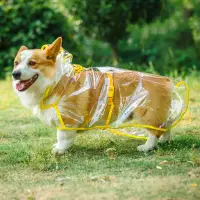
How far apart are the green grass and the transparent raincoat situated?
25 centimetres

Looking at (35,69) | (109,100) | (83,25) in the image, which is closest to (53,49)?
(35,69)

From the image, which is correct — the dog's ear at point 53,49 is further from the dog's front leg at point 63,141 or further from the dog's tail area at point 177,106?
the dog's tail area at point 177,106

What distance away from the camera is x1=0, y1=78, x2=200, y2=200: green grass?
3305mm

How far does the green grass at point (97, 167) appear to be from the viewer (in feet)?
10.8

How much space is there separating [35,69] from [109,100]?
0.71 m

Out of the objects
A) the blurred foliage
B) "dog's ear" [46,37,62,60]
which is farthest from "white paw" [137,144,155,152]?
the blurred foliage

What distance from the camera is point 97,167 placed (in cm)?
390

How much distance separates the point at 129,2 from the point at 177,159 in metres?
5.26

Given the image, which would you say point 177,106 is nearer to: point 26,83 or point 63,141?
point 63,141

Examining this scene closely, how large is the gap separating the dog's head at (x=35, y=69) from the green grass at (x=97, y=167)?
0.59 m

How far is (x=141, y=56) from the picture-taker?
10.2m

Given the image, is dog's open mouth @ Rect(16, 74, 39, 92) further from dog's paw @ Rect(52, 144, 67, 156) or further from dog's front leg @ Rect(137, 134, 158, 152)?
dog's front leg @ Rect(137, 134, 158, 152)

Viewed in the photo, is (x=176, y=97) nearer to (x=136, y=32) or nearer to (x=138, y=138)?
(x=138, y=138)

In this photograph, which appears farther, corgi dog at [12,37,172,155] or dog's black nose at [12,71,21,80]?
corgi dog at [12,37,172,155]
